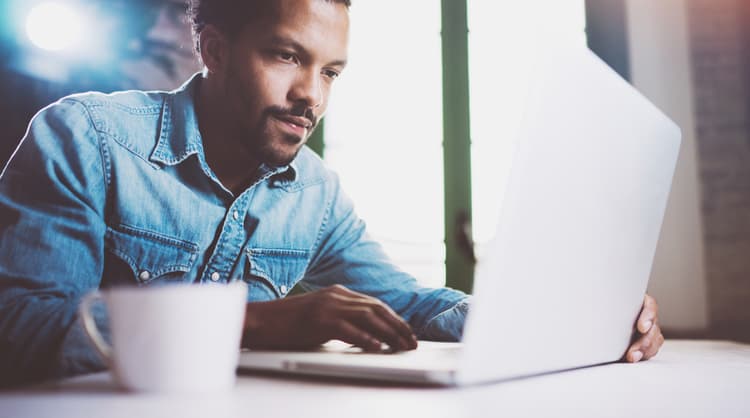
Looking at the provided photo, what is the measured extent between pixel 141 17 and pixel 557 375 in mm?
2462

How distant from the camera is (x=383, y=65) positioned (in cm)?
267

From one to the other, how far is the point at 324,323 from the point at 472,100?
2091mm

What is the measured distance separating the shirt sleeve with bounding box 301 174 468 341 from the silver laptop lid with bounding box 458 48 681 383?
18.8 inches

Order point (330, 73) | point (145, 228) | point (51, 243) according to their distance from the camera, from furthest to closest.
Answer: point (330, 73), point (145, 228), point (51, 243)

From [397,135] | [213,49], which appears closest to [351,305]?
[213,49]

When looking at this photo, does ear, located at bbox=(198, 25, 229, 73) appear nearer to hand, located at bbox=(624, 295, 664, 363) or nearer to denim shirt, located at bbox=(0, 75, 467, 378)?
denim shirt, located at bbox=(0, 75, 467, 378)

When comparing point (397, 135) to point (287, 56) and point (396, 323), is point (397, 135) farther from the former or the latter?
point (396, 323)

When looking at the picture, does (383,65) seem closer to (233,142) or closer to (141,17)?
(141,17)

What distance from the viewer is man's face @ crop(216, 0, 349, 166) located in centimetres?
125

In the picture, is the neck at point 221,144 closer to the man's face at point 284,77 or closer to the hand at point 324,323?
the man's face at point 284,77

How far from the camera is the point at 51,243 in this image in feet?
2.72

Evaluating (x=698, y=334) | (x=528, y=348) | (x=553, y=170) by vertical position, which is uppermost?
(x=553, y=170)

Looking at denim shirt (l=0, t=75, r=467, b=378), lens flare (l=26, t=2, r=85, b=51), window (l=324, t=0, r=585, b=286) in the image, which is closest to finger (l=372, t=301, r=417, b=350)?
denim shirt (l=0, t=75, r=467, b=378)

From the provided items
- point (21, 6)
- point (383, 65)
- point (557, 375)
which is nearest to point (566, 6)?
point (383, 65)
